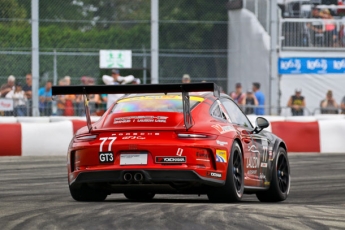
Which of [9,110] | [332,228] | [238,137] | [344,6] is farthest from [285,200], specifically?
[344,6]

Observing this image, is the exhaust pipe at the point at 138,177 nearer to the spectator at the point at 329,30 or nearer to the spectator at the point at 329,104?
the spectator at the point at 329,104

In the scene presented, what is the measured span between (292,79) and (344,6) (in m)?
2.31

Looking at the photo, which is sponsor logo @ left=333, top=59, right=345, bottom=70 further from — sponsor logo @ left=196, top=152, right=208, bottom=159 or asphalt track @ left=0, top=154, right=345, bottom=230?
sponsor logo @ left=196, top=152, right=208, bottom=159

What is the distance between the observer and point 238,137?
9.72 m

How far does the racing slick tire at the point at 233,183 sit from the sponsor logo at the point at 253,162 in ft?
1.06

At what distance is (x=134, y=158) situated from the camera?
9.15 meters

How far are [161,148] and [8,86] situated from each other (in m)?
12.6

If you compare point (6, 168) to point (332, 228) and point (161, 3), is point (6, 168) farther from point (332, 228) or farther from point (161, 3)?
point (161, 3)

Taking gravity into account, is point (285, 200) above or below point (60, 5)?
below

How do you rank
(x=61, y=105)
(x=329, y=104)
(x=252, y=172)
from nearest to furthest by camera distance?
(x=252, y=172)
(x=61, y=105)
(x=329, y=104)

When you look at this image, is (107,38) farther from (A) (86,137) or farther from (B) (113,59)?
(A) (86,137)

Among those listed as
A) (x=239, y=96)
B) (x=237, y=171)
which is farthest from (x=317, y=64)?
(x=237, y=171)

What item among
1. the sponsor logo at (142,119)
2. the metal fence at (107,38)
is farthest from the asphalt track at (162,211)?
the metal fence at (107,38)

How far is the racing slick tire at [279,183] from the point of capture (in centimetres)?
1062
